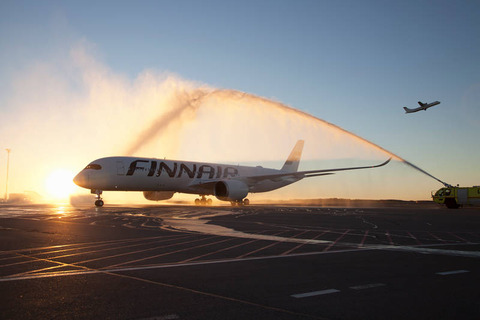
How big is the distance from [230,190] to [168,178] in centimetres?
643

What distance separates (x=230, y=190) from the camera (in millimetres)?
42000

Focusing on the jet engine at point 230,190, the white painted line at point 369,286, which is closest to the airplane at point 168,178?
the jet engine at point 230,190

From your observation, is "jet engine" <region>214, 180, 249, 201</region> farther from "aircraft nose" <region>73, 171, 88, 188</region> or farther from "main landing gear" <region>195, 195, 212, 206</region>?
"aircraft nose" <region>73, 171, 88, 188</region>

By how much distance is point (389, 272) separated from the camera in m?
7.73

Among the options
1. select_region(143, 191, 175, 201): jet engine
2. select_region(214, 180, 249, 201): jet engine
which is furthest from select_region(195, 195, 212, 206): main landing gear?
select_region(214, 180, 249, 201): jet engine

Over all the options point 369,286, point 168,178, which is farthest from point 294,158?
point 369,286

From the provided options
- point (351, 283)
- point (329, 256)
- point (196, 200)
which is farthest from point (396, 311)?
point (196, 200)

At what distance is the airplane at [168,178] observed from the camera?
122 ft

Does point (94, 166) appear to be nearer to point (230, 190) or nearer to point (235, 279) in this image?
point (230, 190)

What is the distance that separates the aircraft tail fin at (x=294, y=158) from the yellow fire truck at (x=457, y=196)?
20359mm

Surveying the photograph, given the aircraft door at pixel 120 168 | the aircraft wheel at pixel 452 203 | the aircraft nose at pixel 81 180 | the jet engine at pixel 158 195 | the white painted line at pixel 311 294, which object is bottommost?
the white painted line at pixel 311 294

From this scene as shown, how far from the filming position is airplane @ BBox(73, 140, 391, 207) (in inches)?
1469

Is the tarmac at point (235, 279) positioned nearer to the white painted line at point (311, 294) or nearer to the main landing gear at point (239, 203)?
the white painted line at point (311, 294)

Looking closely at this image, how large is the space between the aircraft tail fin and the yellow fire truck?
2036 centimetres
